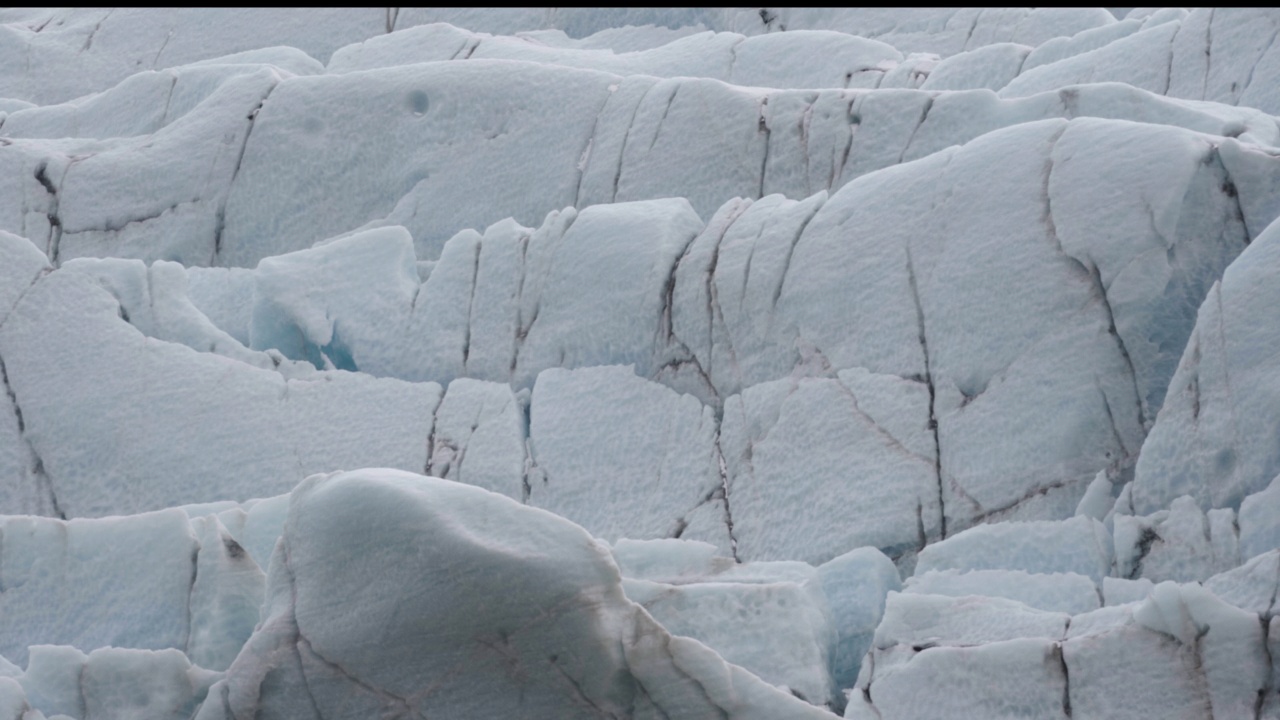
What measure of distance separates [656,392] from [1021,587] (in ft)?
5.70

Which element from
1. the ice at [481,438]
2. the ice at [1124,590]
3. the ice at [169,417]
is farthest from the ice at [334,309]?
the ice at [1124,590]

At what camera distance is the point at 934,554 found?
176 inches

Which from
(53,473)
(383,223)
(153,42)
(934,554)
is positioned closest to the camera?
(934,554)

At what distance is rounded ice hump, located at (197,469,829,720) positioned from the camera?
3535 mm

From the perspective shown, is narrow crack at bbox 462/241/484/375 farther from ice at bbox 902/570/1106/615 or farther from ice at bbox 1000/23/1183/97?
ice at bbox 1000/23/1183/97

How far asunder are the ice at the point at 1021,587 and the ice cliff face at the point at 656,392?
0.02 metres

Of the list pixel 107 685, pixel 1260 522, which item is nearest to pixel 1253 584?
pixel 1260 522

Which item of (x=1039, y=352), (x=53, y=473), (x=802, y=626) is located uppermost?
(x=1039, y=352)

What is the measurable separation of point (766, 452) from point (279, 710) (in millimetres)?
2122

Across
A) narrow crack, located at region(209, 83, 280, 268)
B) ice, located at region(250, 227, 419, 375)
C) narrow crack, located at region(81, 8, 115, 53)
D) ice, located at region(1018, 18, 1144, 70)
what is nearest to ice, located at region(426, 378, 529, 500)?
ice, located at region(250, 227, 419, 375)

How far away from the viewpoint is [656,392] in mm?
5355

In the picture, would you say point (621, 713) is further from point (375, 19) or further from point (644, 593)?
point (375, 19)

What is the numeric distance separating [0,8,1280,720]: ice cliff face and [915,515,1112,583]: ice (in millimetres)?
16

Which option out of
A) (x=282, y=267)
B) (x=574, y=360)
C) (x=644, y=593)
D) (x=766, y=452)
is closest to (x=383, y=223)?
(x=282, y=267)
